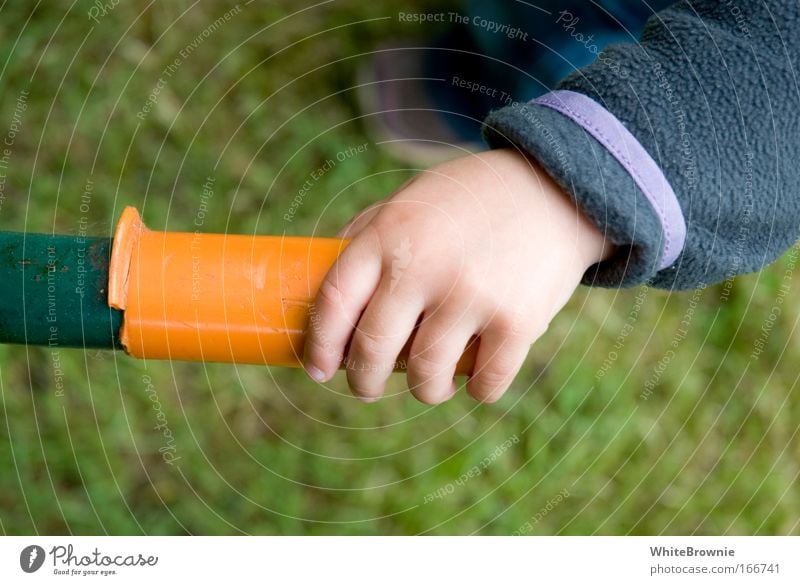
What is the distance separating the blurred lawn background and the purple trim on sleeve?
0.46 meters

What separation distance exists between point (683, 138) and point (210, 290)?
238 millimetres

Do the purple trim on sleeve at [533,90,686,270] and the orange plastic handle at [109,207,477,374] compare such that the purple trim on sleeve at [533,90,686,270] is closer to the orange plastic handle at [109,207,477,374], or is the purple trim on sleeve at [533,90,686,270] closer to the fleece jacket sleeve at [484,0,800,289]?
the fleece jacket sleeve at [484,0,800,289]

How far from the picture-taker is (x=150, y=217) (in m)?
0.79

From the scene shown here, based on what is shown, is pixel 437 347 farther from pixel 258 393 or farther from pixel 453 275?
pixel 258 393

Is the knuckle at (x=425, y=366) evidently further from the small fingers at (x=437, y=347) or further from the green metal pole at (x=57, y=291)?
the green metal pole at (x=57, y=291)

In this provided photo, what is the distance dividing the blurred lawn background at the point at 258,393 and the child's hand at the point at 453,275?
430mm

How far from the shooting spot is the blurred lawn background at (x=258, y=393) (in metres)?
0.77

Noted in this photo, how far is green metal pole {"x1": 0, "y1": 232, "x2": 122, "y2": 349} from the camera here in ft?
1.09

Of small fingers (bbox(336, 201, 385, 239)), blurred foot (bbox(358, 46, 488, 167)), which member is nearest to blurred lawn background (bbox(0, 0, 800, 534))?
blurred foot (bbox(358, 46, 488, 167))

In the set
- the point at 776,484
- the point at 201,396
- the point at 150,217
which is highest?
the point at 150,217
